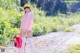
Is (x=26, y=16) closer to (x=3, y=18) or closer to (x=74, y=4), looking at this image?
(x=3, y=18)

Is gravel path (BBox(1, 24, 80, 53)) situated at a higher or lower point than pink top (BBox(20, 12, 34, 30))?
lower

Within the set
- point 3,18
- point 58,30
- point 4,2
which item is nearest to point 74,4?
point 58,30

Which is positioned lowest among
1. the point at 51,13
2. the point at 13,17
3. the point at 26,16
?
the point at 51,13

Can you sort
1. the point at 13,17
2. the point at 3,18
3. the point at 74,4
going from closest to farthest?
the point at 3,18
the point at 13,17
the point at 74,4

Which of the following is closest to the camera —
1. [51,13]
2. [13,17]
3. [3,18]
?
[3,18]

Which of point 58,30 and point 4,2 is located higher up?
point 4,2

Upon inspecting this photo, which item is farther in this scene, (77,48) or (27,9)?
(77,48)

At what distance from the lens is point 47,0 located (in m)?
37.5

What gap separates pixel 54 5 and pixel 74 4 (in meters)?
10.6

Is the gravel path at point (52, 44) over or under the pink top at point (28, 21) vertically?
under

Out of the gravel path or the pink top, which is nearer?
the pink top

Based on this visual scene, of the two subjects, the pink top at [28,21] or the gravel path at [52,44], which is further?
the gravel path at [52,44]

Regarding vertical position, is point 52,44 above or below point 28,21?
below

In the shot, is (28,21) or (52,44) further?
(52,44)
